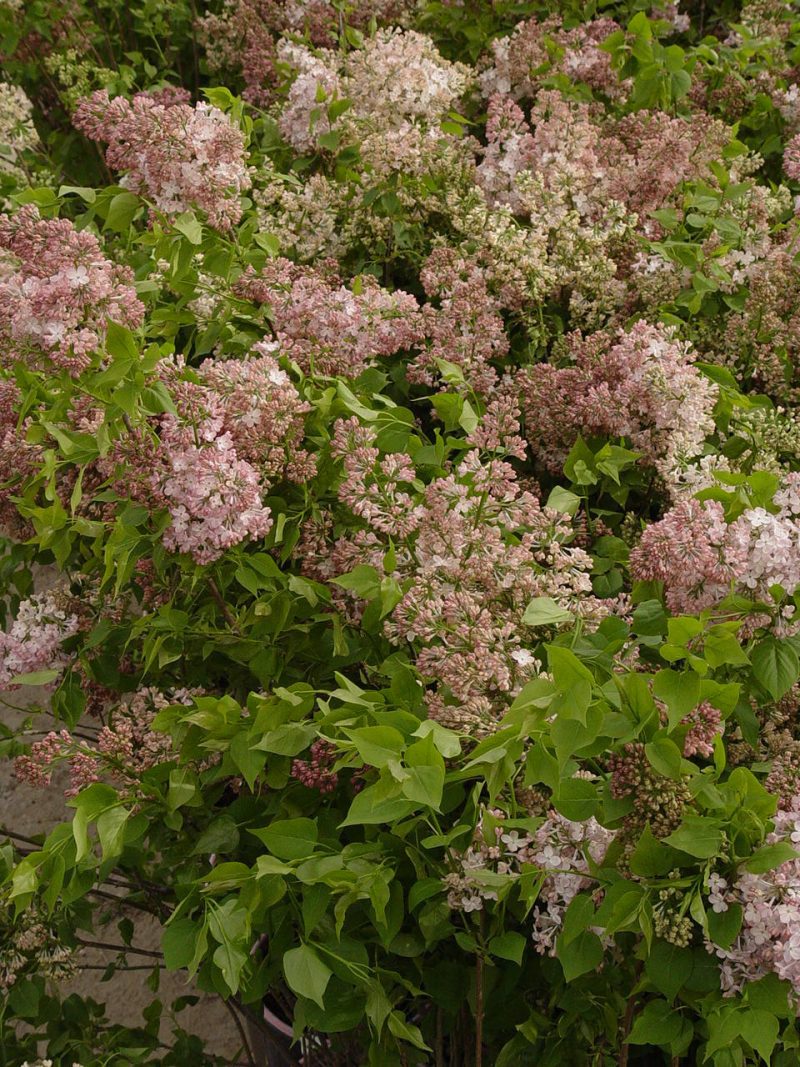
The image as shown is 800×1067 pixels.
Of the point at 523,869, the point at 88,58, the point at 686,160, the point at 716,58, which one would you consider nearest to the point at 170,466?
the point at 523,869

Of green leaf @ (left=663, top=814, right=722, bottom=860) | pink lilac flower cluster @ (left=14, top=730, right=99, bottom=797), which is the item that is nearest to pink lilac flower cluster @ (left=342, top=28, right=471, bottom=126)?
pink lilac flower cluster @ (left=14, top=730, right=99, bottom=797)

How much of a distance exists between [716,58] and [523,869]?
1.91 meters

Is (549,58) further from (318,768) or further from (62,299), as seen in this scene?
(318,768)

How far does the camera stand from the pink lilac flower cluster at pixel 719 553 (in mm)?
1245

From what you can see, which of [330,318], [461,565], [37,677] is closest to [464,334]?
[330,318]

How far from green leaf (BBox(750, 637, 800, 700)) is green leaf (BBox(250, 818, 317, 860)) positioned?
1.70 feet

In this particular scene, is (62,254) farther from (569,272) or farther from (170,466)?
(569,272)

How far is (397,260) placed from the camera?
2207 millimetres

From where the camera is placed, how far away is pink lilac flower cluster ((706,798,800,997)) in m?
1.05

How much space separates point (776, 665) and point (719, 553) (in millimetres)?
139

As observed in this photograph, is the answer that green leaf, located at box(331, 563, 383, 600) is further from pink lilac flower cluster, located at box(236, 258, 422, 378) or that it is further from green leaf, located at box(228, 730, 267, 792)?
pink lilac flower cluster, located at box(236, 258, 422, 378)

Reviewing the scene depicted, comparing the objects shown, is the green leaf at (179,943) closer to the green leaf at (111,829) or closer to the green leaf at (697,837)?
the green leaf at (111,829)

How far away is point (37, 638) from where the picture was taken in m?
1.70

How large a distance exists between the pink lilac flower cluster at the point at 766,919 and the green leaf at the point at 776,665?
152mm
